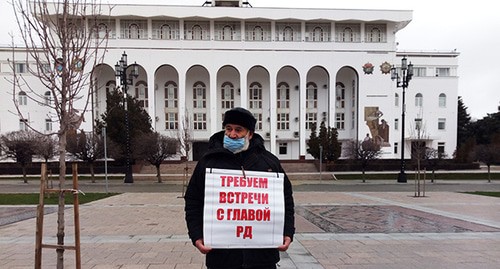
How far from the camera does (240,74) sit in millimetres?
46562

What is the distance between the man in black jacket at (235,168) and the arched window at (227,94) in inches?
1839

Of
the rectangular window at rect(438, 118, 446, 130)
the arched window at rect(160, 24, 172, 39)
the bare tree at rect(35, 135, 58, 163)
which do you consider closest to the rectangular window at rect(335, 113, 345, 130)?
the rectangular window at rect(438, 118, 446, 130)

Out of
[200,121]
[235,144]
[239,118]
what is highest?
[200,121]

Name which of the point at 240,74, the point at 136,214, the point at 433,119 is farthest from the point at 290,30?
the point at 136,214

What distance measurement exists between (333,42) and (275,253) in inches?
1909

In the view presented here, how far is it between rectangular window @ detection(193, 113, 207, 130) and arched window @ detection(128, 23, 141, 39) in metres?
13.7

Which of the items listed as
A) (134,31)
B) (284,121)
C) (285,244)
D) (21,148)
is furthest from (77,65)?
(284,121)

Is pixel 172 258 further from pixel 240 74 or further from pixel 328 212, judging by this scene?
pixel 240 74

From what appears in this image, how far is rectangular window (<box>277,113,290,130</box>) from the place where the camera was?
5041cm

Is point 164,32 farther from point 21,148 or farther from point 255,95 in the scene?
point 21,148

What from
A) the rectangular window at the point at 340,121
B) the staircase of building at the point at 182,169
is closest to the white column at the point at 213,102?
the staircase of building at the point at 182,169

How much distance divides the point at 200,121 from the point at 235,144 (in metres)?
46.6

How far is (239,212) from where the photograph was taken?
2.94 m

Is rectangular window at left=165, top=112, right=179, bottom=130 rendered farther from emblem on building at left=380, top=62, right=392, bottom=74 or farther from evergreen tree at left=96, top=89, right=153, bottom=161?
emblem on building at left=380, top=62, right=392, bottom=74
